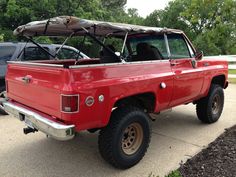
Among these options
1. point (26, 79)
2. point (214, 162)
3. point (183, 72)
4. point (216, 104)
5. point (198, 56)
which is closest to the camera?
point (26, 79)

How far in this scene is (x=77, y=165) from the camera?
4285 mm

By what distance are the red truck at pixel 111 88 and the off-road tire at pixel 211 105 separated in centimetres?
36

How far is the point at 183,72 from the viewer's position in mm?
5070

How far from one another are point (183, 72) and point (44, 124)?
8.88 feet

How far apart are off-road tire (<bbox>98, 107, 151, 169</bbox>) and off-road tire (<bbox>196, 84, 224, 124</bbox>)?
2.24 m

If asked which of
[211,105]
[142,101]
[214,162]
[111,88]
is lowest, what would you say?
[214,162]

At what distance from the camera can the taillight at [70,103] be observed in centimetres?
332

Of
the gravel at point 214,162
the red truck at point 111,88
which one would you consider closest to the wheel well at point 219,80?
the red truck at point 111,88

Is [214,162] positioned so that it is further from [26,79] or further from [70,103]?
[26,79]

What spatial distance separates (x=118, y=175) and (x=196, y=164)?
1.19 meters

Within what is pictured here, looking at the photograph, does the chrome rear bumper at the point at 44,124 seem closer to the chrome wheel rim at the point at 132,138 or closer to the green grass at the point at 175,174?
the chrome wheel rim at the point at 132,138

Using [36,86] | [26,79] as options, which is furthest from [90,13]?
[36,86]

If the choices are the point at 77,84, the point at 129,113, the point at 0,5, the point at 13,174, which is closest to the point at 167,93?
the point at 129,113

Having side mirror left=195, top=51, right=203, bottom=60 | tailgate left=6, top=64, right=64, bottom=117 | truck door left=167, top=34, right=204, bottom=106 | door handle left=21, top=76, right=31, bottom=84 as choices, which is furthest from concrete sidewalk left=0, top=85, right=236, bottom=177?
side mirror left=195, top=51, right=203, bottom=60
